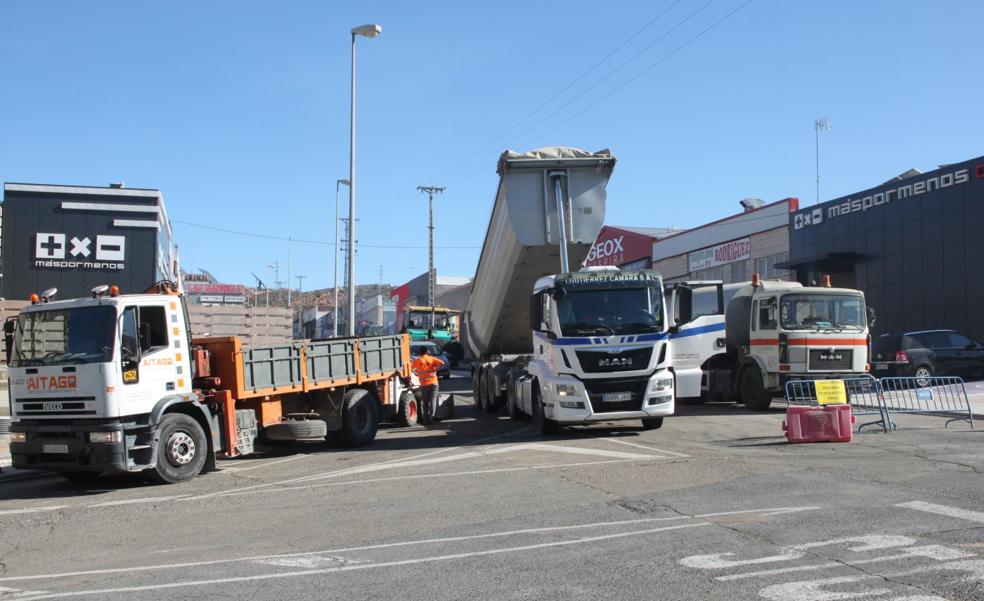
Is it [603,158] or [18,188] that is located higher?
[18,188]

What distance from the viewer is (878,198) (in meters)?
31.8

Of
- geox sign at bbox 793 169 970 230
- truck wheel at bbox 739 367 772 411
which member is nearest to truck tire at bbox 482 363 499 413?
truck wheel at bbox 739 367 772 411

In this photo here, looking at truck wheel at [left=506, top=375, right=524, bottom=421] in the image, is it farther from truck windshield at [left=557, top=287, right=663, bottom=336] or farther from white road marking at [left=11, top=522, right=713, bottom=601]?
white road marking at [left=11, top=522, right=713, bottom=601]

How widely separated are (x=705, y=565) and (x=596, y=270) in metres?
9.25

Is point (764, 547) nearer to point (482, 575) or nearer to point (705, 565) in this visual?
point (705, 565)

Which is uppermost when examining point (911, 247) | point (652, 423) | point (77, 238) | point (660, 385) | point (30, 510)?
point (77, 238)

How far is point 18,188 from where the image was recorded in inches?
1249

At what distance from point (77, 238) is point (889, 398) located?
91.4 feet

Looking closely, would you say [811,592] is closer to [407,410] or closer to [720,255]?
[407,410]

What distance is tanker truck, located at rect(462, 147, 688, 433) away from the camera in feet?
48.5

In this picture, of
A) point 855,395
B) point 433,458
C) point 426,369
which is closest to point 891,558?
point 433,458

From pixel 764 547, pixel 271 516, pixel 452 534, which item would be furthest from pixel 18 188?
pixel 764 547

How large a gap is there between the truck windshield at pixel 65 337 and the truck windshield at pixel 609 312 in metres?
7.19

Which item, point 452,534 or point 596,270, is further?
point 596,270
